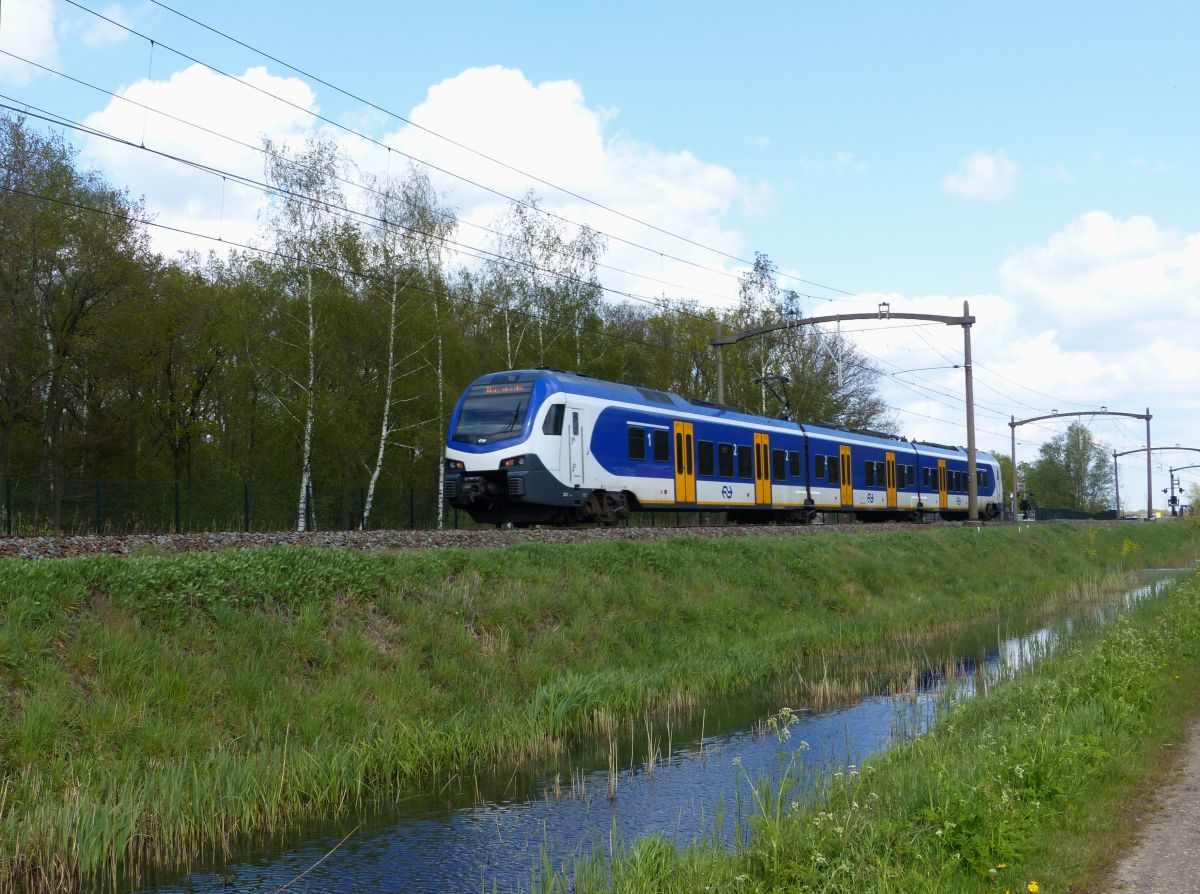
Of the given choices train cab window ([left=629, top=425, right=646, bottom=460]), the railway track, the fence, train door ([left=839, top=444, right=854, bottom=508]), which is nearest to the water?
the railway track

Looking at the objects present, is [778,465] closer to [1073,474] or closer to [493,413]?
[493,413]

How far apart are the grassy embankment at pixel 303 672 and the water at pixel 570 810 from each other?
1.70 feet

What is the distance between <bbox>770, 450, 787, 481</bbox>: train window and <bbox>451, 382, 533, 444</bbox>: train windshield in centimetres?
1114

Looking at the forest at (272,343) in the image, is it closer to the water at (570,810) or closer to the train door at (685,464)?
the train door at (685,464)

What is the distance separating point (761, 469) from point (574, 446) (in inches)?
377

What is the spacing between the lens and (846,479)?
121ft

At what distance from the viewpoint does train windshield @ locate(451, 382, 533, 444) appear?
2247cm

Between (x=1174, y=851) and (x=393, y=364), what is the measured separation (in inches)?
1361

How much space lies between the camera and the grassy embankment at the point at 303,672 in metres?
8.09

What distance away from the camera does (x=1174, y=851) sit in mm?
6305

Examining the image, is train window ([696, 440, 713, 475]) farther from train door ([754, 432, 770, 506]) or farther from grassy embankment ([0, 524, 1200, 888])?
grassy embankment ([0, 524, 1200, 888])

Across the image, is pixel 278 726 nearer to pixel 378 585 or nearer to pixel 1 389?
pixel 378 585

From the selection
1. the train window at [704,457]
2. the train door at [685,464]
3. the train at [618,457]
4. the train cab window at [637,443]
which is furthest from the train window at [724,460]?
the train cab window at [637,443]

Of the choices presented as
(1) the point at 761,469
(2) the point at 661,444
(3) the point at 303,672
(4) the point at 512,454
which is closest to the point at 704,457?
(2) the point at 661,444
